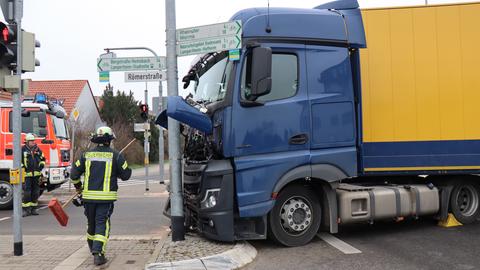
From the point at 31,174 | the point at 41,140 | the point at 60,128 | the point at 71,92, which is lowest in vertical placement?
the point at 31,174

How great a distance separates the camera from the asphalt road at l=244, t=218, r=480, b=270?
19.0ft

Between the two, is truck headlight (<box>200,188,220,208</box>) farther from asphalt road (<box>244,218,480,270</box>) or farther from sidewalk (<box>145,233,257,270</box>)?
asphalt road (<box>244,218,480,270</box>)

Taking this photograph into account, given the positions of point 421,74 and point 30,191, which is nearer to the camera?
point 421,74

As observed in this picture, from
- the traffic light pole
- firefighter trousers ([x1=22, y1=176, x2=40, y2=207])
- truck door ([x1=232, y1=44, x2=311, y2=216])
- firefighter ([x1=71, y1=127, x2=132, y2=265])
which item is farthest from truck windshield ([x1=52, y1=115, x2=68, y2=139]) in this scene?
truck door ([x1=232, y1=44, x2=311, y2=216])

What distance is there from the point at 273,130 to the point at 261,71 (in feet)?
2.71

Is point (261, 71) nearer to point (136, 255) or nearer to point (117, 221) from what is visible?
point (136, 255)

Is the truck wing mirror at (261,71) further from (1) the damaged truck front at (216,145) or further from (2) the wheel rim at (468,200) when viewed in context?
(2) the wheel rim at (468,200)

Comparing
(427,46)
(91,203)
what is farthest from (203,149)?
(427,46)

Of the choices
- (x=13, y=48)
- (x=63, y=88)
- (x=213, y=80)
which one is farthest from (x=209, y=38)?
(x=63, y=88)

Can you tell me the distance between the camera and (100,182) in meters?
6.02

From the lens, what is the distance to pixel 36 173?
1126 cm

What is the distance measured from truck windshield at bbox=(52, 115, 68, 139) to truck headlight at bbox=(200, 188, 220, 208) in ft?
27.6

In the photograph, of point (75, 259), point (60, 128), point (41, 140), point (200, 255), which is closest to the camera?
point (200, 255)

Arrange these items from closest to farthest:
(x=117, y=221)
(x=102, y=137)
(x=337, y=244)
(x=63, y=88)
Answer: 1. (x=102, y=137)
2. (x=337, y=244)
3. (x=117, y=221)
4. (x=63, y=88)
